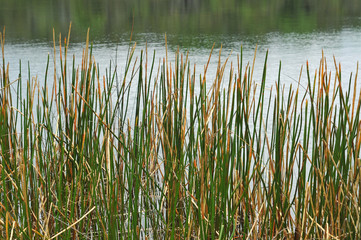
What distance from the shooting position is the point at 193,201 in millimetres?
2123

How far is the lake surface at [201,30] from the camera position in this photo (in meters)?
10.2

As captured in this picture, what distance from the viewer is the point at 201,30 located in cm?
1552

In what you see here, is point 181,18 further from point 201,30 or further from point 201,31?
point 201,31

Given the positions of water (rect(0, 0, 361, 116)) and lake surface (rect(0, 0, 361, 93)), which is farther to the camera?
lake surface (rect(0, 0, 361, 93))

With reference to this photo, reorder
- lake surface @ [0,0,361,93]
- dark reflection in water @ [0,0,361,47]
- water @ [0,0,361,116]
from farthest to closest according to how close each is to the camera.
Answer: dark reflection in water @ [0,0,361,47], lake surface @ [0,0,361,93], water @ [0,0,361,116]

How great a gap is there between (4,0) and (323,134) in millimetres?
27290

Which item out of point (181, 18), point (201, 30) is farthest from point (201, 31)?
point (181, 18)

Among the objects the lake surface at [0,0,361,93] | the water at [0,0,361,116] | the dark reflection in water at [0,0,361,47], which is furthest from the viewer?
the dark reflection in water at [0,0,361,47]

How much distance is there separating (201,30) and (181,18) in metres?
3.32

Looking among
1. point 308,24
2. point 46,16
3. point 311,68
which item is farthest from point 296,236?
point 46,16

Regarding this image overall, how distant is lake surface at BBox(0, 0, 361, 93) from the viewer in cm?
1019

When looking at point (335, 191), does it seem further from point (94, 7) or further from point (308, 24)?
point (94, 7)

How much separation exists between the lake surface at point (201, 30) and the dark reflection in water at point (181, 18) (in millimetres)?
28

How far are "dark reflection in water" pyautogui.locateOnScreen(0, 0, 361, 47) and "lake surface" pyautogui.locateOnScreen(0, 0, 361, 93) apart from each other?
0.09ft
